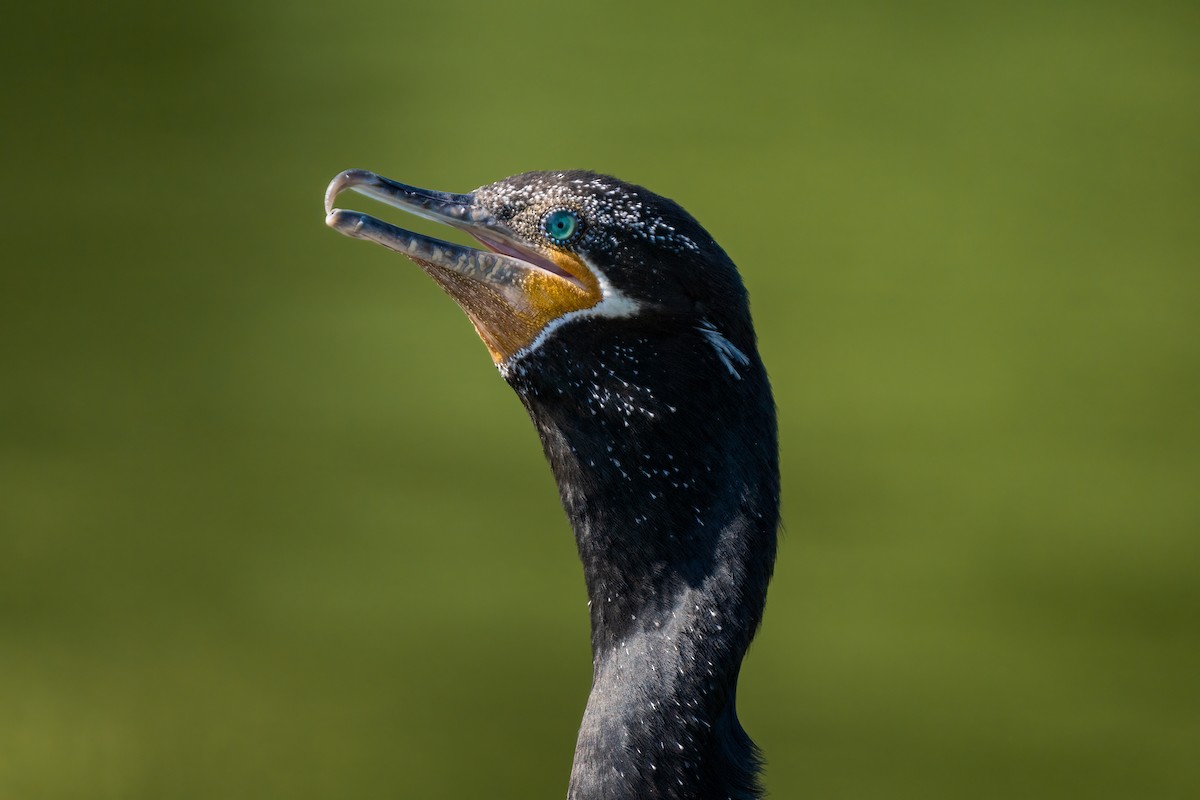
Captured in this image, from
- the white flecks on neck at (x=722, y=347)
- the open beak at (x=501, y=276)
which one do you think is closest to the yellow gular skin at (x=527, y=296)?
the open beak at (x=501, y=276)

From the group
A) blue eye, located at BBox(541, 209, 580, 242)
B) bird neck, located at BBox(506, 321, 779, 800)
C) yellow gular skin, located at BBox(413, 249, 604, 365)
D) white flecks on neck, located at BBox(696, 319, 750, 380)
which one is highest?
blue eye, located at BBox(541, 209, 580, 242)

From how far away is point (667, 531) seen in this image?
47.4 inches

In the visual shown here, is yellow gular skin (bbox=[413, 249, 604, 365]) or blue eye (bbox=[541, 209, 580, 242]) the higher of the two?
blue eye (bbox=[541, 209, 580, 242])

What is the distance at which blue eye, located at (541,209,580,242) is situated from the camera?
1.18 metres

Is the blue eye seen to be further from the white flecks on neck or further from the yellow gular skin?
the white flecks on neck

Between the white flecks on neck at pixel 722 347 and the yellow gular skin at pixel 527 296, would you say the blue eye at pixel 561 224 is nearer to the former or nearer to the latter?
the yellow gular skin at pixel 527 296

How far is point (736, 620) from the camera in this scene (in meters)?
1.21

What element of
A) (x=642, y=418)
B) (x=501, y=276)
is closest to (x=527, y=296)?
(x=501, y=276)

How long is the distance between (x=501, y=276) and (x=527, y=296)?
0.03 meters

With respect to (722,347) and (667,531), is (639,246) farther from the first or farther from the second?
(667,531)

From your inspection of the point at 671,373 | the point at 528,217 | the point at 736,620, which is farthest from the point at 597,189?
the point at 736,620

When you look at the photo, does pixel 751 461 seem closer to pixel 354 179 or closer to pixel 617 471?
pixel 617 471

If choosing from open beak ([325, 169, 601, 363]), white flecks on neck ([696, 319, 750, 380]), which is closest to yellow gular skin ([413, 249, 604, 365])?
open beak ([325, 169, 601, 363])

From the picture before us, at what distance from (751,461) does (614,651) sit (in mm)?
235
